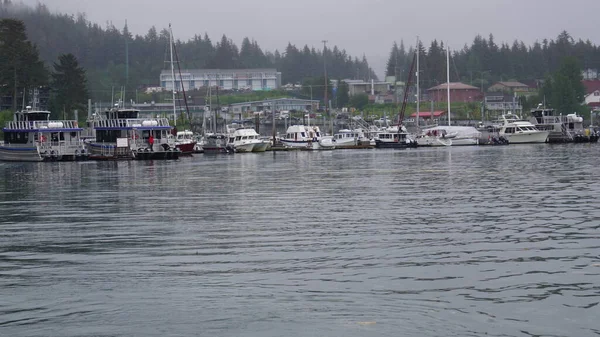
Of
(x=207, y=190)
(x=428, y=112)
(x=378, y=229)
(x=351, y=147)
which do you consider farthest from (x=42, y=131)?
(x=428, y=112)

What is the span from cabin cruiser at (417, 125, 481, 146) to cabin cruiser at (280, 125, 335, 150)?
12.7 meters

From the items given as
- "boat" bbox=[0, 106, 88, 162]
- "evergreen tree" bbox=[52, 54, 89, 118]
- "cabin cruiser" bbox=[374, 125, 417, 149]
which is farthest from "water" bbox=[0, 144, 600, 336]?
"evergreen tree" bbox=[52, 54, 89, 118]

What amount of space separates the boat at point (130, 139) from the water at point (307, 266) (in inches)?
2046

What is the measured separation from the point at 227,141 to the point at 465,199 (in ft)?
261

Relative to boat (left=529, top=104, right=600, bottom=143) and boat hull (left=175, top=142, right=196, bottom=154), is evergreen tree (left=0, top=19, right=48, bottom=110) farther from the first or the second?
boat (left=529, top=104, right=600, bottom=143)

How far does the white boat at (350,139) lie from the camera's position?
11669cm

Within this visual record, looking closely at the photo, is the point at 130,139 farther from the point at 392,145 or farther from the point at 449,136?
the point at 449,136

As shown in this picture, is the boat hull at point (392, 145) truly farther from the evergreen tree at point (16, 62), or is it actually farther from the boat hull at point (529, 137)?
the evergreen tree at point (16, 62)

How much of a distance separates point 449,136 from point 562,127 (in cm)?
1462

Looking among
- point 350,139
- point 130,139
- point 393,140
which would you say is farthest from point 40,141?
point 393,140

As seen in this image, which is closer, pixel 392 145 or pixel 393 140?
pixel 392 145

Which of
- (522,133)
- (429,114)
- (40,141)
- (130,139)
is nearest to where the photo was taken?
(130,139)

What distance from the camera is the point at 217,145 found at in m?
110

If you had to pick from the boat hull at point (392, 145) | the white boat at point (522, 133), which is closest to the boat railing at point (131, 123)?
the boat hull at point (392, 145)
